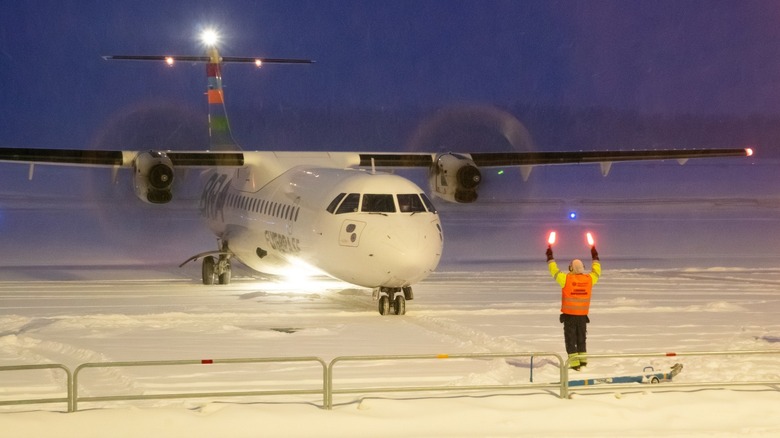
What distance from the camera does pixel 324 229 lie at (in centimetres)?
1866

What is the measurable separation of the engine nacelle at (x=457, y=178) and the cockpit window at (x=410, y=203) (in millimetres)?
5140

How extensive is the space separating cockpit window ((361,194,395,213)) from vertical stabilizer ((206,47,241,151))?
38.6 ft

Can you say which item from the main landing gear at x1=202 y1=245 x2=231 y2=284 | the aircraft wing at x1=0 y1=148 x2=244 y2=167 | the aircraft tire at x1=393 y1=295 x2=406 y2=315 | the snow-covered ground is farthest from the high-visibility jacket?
the main landing gear at x1=202 y1=245 x2=231 y2=284

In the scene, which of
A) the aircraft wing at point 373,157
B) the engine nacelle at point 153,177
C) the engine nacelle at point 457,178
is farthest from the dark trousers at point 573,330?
the engine nacelle at point 153,177

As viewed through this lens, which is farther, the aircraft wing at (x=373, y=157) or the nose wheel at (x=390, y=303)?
the aircraft wing at (x=373, y=157)

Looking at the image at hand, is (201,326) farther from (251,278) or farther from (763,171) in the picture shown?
(763,171)

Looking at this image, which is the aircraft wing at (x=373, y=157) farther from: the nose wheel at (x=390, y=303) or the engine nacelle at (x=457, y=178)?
the nose wheel at (x=390, y=303)

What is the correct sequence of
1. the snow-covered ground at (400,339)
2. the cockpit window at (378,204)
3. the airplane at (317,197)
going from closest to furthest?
the snow-covered ground at (400,339) → the airplane at (317,197) → the cockpit window at (378,204)

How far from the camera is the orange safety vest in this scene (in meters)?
12.8

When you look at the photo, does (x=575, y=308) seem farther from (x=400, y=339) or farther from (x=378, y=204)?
(x=378, y=204)

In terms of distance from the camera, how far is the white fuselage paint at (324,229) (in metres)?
17.2

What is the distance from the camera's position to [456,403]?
10633mm

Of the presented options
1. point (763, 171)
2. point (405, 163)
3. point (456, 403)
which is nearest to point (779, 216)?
point (405, 163)

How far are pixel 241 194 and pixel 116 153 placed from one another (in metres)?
3.01
